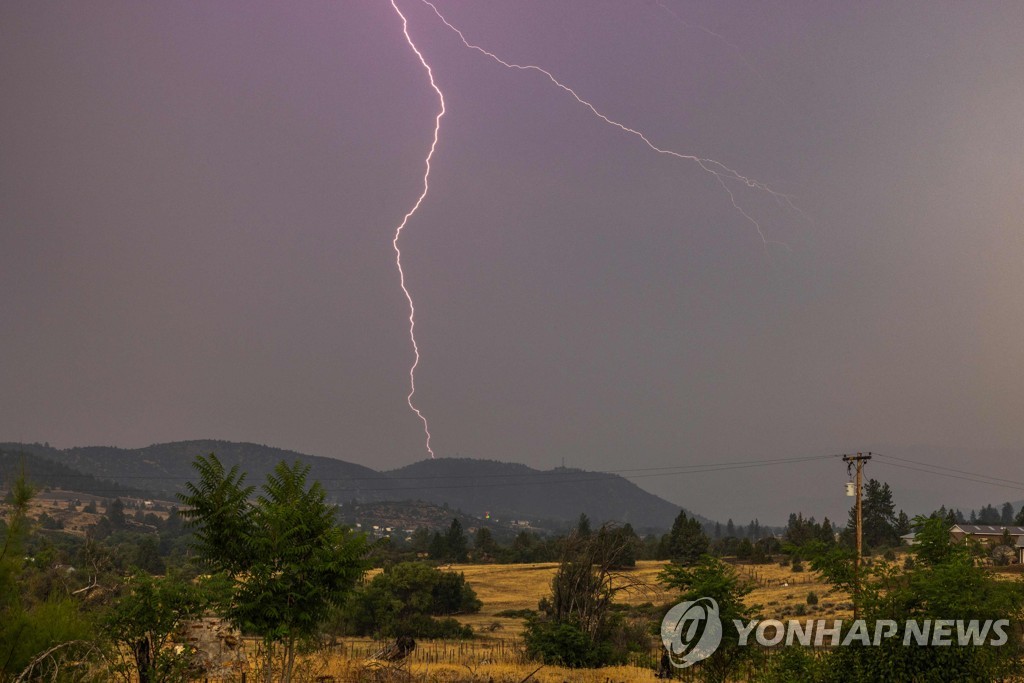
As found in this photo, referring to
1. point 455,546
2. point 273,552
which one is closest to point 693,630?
point 273,552

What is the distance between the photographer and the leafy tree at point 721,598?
1792 cm

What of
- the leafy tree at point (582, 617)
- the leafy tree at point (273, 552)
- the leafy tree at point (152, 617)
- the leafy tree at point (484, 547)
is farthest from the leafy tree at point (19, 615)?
the leafy tree at point (484, 547)

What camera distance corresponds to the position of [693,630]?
60.4ft

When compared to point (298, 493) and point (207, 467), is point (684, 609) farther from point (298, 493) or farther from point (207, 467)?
point (207, 467)

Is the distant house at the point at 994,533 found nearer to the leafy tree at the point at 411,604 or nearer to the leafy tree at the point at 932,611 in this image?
the leafy tree at the point at 411,604

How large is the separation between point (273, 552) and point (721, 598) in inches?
421

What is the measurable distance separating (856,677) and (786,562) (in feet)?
202

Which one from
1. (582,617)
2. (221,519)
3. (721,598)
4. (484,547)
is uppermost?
(221,519)

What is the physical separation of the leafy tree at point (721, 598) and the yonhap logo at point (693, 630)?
0.17 meters

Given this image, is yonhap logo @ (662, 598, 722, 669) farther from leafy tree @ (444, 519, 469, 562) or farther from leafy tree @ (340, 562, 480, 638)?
leafy tree @ (444, 519, 469, 562)

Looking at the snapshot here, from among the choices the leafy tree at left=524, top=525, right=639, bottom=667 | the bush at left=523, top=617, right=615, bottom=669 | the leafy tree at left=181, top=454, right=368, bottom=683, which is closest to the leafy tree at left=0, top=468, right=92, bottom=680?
the leafy tree at left=181, top=454, right=368, bottom=683

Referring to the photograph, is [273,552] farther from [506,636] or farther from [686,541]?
[686,541]

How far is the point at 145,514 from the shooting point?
513 ft

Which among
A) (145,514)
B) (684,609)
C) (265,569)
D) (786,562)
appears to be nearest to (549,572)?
(786,562)
